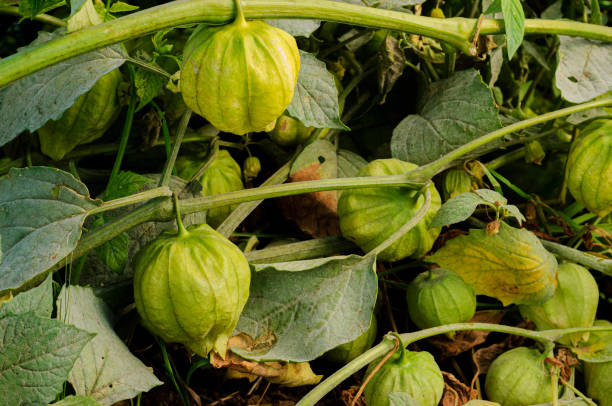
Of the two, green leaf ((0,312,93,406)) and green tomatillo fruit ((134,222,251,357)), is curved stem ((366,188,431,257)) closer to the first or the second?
green tomatillo fruit ((134,222,251,357))

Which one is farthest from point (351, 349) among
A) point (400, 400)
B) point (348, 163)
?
point (348, 163)

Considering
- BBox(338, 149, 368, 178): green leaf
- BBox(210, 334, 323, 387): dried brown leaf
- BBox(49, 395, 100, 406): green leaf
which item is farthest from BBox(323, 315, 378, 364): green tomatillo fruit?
BBox(49, 395, 100, 406): green leaf

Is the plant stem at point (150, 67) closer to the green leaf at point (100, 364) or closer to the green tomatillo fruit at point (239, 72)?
the green tomatillo fruit at point (239, 72)

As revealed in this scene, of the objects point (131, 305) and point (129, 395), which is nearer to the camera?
point (129, 395)

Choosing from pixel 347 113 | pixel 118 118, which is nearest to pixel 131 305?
pixel 118 118

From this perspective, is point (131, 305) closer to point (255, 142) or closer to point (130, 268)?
point (130, 268)
